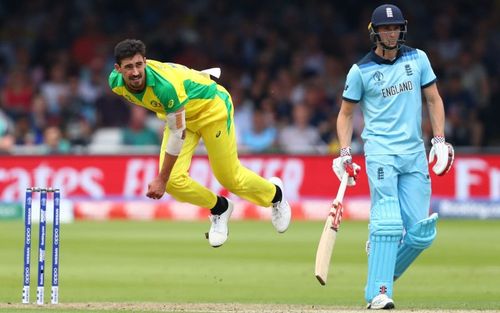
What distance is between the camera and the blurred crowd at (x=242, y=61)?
16.4 meters

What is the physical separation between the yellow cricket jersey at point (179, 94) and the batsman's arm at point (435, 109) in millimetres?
1484

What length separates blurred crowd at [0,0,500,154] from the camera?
16359 mm

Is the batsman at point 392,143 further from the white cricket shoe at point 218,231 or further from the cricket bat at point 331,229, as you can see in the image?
the white cricket shoe at point 218,231

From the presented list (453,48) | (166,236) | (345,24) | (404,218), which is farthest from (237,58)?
(404,218)

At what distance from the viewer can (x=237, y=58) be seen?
1822cm

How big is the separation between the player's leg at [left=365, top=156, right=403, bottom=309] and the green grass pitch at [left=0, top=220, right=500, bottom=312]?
0.41 meters

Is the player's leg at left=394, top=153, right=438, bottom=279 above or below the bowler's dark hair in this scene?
below

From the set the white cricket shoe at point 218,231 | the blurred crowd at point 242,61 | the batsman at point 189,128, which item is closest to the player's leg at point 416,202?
the batsman at point 189,128

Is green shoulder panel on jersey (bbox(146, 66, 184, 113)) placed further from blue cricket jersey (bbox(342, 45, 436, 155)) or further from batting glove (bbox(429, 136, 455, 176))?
batting glove (bbox(429, 136, 455, 176))

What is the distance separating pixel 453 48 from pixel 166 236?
654 centimetres

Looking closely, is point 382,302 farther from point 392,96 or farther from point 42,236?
point 42,236

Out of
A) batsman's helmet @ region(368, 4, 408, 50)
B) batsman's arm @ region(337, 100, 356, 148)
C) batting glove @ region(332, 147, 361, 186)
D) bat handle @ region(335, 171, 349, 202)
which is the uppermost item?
batsman's helmet @ region(368, 4, 408, 50)

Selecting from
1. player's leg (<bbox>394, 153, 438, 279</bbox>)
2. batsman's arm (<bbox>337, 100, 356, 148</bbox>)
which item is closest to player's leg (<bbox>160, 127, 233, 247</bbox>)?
batsman's arm (<bbox>337, 100, 356, 148</bbox>)

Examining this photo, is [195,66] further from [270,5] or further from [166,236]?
[166,236]
